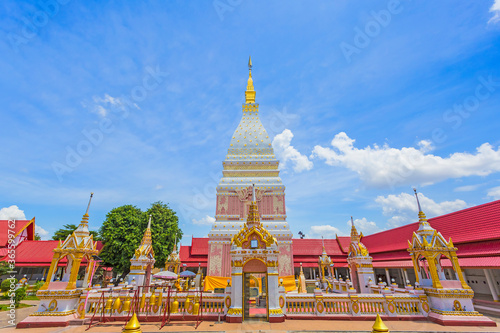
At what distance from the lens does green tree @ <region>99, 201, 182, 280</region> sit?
84.1 feet

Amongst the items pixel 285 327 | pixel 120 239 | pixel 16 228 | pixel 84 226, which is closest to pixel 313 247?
pixel 285 327

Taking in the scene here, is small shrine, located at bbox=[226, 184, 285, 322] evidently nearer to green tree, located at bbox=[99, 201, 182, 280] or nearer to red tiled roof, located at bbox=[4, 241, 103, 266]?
green tree, located at bbox=[99, 201, 182, 280]

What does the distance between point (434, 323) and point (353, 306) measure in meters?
3.65

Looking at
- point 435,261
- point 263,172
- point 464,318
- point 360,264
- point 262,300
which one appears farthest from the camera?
point 263,172

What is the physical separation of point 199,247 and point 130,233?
913 centimetres

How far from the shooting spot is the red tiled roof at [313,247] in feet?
98.6

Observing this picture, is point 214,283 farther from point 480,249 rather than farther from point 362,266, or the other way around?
point 480,249

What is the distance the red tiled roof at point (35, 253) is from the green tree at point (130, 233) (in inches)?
210

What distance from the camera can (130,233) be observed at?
26359 mm

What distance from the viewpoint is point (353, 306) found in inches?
466

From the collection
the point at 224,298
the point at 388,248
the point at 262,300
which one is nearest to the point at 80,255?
the point at 224,298

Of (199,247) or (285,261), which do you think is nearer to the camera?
(285,261)

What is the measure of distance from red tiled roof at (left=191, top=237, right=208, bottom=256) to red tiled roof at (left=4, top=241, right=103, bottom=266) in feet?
37.9

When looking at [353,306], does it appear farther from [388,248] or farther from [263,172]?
[388,248]
